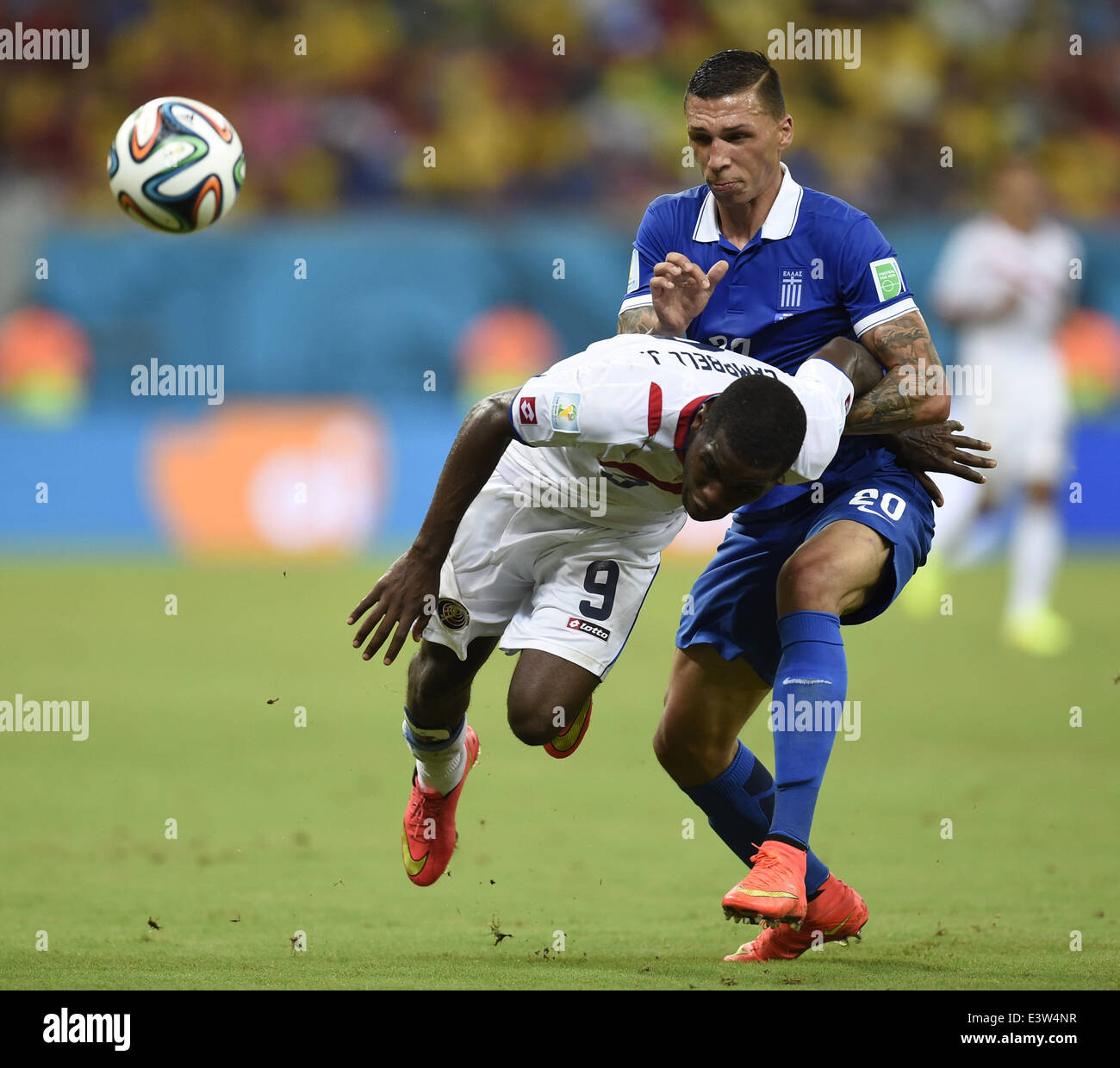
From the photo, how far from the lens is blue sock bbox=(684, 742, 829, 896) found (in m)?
5.34

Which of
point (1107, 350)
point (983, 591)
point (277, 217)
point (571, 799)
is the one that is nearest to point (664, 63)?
point (277, 217)

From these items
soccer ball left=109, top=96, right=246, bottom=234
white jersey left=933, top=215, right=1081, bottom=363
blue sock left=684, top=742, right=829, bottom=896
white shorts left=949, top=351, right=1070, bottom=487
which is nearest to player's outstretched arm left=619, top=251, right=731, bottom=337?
blue sock left=684, top=742, right=829, bottom=896

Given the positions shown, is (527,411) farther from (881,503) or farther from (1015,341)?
(1015,341)

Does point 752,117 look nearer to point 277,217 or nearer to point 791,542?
point 791,542

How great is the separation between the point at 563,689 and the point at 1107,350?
12134 mm

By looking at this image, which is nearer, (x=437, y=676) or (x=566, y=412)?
(x=566, y=412)

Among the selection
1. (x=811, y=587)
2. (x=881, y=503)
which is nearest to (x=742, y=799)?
(x=811, y=587)

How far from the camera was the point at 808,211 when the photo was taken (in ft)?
17.0

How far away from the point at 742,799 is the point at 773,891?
112 centimetres

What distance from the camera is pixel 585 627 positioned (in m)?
5.32

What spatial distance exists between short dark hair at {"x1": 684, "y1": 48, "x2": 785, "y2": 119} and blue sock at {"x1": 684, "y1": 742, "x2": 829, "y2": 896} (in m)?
2.05

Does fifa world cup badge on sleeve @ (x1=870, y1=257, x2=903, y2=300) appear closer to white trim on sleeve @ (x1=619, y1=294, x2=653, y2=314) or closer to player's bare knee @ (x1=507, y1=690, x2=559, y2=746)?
white trim on sleeve @ (x1=619, y1=294, x2=653, y2=314)

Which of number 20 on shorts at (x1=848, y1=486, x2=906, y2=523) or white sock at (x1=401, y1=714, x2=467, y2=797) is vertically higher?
number 20 on shorts at (x1=848, y1=486, x2=906, y2=523)

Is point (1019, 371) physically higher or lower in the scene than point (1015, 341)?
lower
